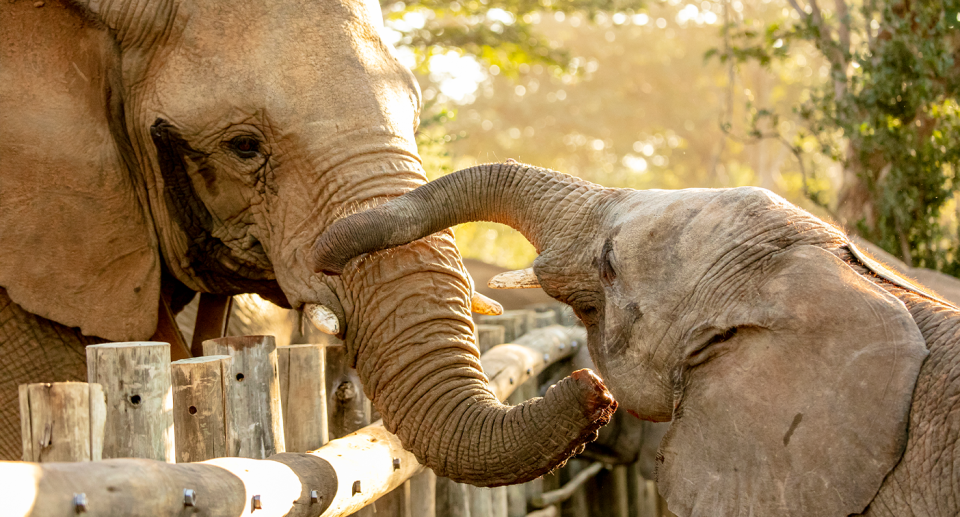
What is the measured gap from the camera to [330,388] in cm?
350

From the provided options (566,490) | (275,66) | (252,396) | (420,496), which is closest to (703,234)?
(252,396)

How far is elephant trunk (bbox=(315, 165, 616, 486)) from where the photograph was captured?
270 centimetres

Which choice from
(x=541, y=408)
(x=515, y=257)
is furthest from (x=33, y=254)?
(x=515, y=257)

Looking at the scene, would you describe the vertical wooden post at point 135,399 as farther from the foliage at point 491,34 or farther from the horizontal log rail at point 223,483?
the foliage at point 491,34

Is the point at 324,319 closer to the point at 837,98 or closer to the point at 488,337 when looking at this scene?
the point at 488,337

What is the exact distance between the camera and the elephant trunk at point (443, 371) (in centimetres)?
270

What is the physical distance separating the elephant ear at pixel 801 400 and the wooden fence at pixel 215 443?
0.90 metres

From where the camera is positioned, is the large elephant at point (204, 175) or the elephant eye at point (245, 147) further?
the elephant eye at point (245, 147)

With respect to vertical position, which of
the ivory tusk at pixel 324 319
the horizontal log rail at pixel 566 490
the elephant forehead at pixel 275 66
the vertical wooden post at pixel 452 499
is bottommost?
the horizontal log rail at pixel 566 490

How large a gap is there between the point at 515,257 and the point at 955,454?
14151 mm

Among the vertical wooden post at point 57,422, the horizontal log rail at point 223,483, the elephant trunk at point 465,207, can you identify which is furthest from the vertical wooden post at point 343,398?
the vertical wooden post at point 57,422

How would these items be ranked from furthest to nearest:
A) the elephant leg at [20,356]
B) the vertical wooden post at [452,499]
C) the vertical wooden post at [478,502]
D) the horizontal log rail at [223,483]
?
the vertical wooden post at [478,502] → the vertical wooden post at [452,499] → the elephant leg at [20,356] → the horizontal log rail at [223,483]

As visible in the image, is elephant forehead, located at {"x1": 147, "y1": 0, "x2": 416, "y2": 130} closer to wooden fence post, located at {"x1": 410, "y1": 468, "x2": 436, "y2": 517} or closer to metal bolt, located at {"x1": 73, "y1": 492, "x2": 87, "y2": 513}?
wooden fence post, located at {"x1": 410, "y1": 468, "x2": 436, "y2": 517}

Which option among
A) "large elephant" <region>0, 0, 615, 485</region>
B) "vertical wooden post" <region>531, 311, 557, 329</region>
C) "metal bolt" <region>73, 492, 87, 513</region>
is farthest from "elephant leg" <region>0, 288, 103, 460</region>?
"vertical wooden post" <region>531, 311, 557, 329</region>
